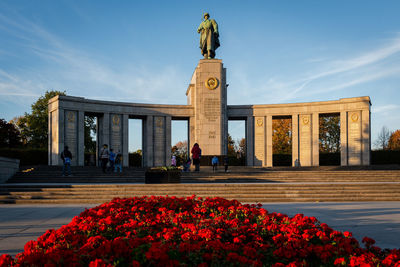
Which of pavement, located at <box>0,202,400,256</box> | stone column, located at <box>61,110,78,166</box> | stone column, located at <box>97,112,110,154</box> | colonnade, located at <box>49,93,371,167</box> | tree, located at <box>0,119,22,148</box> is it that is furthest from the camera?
tree, located at <box>0,119,22,148</box>

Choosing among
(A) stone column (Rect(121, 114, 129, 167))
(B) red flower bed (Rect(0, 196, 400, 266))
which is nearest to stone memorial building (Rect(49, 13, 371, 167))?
(A) stone column (Rect(121, 114, 129, 167))

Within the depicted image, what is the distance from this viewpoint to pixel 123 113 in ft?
119

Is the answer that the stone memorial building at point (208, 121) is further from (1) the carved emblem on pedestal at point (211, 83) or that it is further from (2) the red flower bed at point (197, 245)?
(2) the red flower bed at point (197, 245)

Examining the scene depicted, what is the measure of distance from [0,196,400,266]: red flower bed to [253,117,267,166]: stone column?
29375 millimetres

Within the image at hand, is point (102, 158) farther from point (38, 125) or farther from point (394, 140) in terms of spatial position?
point (394, 140)

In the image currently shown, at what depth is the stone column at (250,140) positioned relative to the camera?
3712 centimetres

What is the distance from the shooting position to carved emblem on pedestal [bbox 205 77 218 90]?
3453 cm

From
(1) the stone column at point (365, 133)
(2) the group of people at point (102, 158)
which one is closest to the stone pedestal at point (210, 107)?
(2) the group of people at point (102, 158)

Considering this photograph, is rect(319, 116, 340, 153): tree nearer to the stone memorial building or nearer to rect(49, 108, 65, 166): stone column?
the stone memorial building

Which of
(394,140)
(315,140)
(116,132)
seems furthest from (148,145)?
(394,140)

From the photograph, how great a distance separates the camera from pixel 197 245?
4613mm

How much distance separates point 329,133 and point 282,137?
35.1 ft

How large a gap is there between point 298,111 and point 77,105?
23.7m

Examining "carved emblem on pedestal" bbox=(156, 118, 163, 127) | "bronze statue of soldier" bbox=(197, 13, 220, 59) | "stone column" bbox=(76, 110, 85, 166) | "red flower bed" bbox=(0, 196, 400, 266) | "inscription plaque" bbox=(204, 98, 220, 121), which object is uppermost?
"bronze statue of soldier" bbox=(197, 13, 220, 59)
